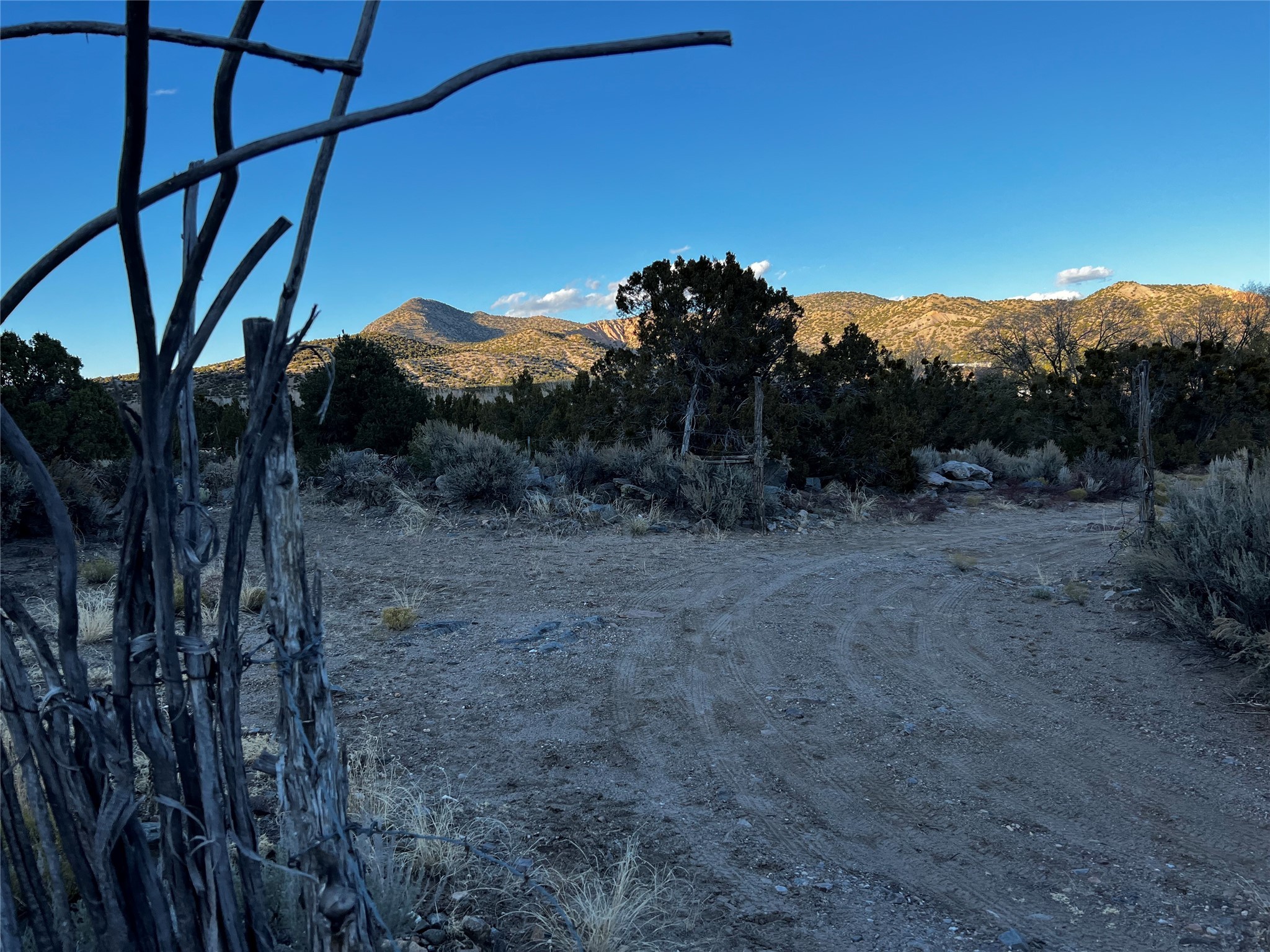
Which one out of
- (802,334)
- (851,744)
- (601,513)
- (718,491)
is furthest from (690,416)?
(802,334)

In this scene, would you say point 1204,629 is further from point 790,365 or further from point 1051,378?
point 1051,378

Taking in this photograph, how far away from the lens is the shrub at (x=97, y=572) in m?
7.45

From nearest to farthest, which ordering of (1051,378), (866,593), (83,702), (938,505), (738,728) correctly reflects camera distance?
1. (83,702)
2. (738,728)
3. (866,593)
4. (938,505)
5. (1051,378)

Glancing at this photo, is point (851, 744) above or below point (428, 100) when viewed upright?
below

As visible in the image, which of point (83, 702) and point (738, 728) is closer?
point (83, 702)

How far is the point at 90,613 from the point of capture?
5.92 meters

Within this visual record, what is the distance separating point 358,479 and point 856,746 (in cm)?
1045

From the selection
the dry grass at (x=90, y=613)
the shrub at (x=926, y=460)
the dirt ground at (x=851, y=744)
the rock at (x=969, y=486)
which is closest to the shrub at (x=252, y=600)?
the dirt ground at (x=851, y=744)

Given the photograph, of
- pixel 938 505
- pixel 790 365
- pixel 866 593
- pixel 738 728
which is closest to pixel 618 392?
pixel 790 365

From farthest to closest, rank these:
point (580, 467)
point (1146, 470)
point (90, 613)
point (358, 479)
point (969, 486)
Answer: point (969, 486) < point (580, 467) < point (358, 479) < point (1146, 470) < point (90, 613)

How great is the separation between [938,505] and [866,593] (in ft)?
23.8

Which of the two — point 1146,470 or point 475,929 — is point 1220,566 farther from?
point 475,929

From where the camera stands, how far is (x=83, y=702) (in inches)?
55.2

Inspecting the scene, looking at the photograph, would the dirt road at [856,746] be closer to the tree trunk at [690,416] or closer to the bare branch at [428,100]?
the bare branch at [428,100]
